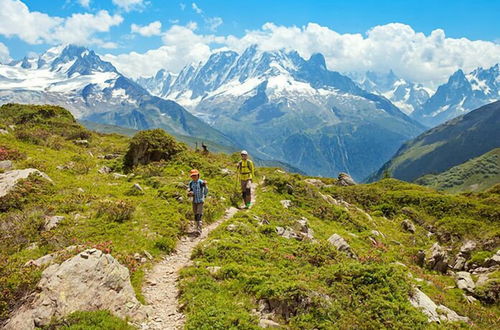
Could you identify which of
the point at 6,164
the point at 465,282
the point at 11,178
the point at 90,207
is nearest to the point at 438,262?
the point at 465,282

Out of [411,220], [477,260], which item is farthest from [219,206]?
[411,220]

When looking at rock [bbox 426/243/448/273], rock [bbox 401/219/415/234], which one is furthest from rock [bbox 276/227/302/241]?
rock [bbox 401/219/415/234]

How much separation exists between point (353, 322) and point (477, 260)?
17.3 meters

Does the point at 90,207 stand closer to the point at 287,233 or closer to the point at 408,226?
the point at 287,233

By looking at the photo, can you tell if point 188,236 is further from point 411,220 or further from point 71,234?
point 411,220

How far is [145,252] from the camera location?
52.8ft

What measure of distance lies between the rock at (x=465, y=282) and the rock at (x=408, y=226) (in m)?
12.2

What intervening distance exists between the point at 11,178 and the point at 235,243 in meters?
14.6

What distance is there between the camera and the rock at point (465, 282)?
19.5 m

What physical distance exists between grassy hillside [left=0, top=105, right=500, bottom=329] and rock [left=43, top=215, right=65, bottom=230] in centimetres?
30

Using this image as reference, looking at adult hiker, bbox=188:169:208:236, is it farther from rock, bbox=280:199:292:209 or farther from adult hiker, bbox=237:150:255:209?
rock, bbox=280:199:292:209

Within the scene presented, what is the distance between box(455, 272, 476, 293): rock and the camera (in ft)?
64.1

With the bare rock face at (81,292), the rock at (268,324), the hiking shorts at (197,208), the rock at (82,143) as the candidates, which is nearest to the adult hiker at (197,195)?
the hiking shorts at (197,208)

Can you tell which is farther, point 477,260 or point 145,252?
point 477,260
